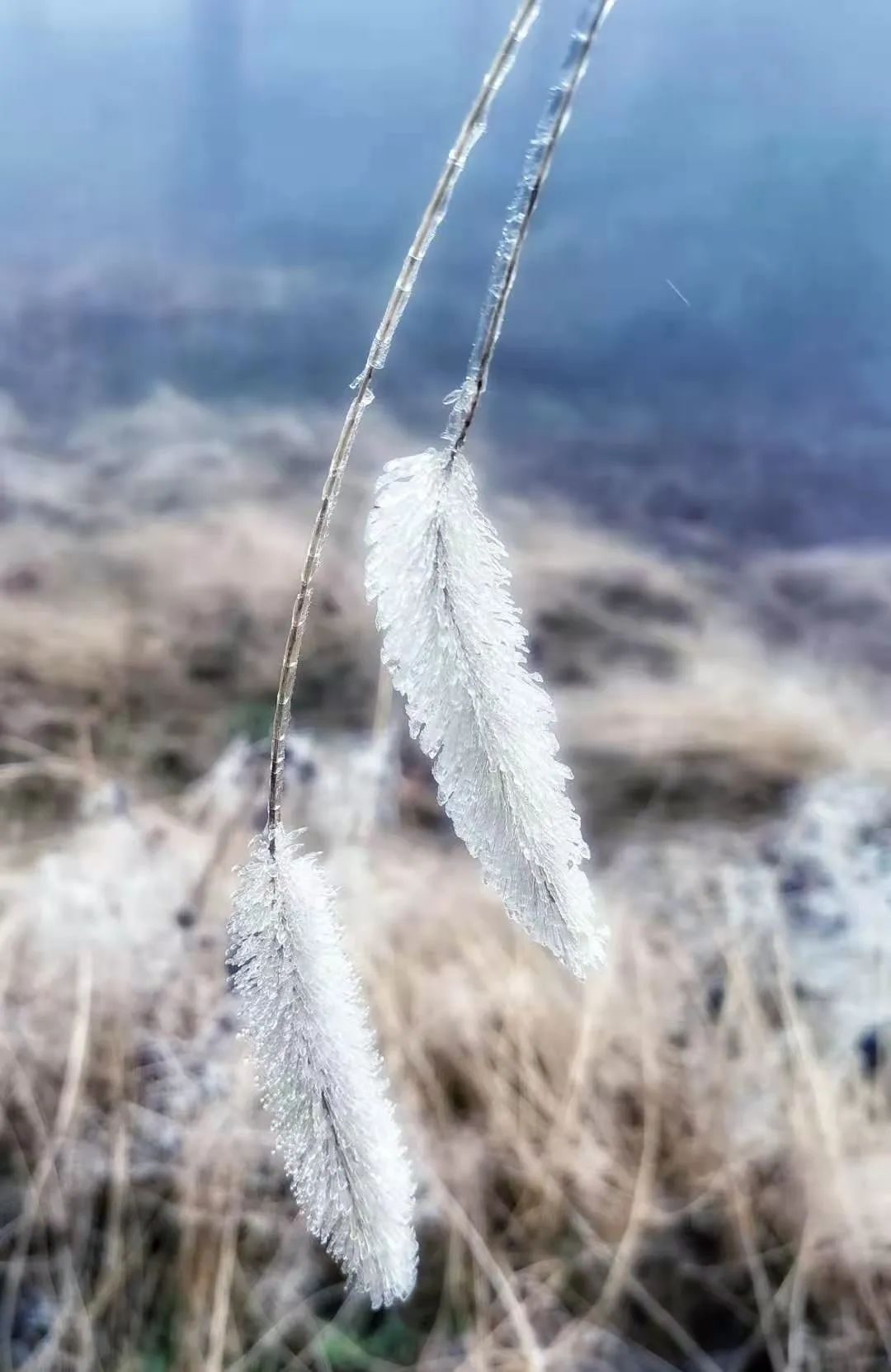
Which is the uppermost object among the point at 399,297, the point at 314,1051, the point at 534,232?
the point at 534,232

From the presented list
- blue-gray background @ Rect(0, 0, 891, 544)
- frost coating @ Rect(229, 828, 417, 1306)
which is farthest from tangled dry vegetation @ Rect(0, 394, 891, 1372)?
frost coating @ Rect(229, 828, 417, 1306)

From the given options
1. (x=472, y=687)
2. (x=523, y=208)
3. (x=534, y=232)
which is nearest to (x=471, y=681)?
(x=472, y=687)

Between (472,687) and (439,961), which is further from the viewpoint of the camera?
(439,961)

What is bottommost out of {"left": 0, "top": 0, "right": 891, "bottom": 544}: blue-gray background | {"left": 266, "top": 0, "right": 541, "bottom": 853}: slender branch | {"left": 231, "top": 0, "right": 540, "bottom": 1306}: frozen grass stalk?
{"left": 231, "top": 0, "right": 540, "bottom": 1306}: frozen grass stalk

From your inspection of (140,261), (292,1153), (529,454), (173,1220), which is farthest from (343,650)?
(292,1153)

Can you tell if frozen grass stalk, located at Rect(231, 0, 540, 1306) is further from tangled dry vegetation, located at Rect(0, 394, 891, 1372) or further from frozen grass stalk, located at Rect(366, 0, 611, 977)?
tangled dry vegetation, located at Rect(0, 394, 891, 1372)

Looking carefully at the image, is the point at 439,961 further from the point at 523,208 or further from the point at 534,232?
the point at 523,208

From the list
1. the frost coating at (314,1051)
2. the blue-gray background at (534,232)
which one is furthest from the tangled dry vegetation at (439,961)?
the frost coating at (314,1051)

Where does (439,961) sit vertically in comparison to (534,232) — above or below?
below
